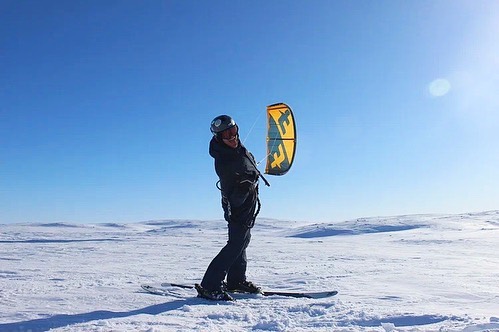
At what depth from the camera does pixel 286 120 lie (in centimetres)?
652

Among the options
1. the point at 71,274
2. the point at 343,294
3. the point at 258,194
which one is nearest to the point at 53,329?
the point at 258,194

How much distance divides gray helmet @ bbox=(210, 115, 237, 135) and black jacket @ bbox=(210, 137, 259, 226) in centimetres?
14

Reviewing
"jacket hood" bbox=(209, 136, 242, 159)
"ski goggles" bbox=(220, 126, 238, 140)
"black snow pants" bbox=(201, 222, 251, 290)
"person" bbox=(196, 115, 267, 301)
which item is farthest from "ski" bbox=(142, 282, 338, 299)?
"ski goggles" bbox=(220, 126, 238, 140)

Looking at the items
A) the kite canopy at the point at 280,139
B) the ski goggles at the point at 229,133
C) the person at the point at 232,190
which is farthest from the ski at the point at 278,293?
the kite canopy at the point at 280,139

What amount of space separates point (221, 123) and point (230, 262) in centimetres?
138

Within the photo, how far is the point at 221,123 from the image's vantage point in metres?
4.23

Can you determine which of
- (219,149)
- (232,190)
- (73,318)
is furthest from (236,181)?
(73,318)

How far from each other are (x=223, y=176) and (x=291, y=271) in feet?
8.88

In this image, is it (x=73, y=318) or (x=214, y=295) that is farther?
(x=214, y=295)

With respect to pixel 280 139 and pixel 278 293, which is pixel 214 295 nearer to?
pixel 278 293

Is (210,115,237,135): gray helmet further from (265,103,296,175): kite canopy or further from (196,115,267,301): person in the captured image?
(265,103,296,175): kite canopy

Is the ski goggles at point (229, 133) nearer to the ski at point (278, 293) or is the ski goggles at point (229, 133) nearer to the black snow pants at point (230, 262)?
the black snow pants at point (230, 262)

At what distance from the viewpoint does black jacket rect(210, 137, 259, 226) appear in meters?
4.17

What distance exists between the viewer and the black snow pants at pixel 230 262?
4.02 meters
